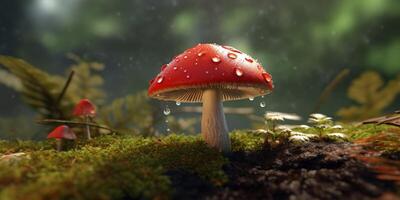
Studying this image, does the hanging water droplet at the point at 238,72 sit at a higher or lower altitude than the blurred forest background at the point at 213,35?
lower

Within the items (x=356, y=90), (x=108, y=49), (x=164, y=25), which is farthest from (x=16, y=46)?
(x=356, y=90)

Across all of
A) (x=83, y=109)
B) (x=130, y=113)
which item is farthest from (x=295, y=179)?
(x=130, y=113)

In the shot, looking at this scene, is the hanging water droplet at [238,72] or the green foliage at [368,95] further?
the green foliage at [368,95]

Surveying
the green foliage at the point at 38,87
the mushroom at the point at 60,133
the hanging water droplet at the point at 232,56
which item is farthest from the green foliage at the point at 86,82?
the hanging water droplet at the point at 232,56

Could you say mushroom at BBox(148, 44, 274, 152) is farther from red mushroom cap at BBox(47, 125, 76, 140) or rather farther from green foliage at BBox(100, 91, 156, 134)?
green foliage at BBox(100, 91, 156, 134)

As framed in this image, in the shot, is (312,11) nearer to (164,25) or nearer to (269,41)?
(269,41)

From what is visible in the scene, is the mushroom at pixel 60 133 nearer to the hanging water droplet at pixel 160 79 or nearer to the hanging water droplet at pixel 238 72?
the hanging water droplet at pixel 160 79

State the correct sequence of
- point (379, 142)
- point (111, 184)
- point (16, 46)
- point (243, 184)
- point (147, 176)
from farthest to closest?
1. point (16, 46)
2. point (379, 142)
3. point (243, 184)
4. point (147, 176)
5. point (111, 184)
